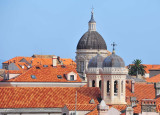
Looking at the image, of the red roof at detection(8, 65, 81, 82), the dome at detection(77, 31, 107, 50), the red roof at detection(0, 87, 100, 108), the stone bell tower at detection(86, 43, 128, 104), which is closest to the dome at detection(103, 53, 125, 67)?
the stone bell tower at detection(86, 43, 128, 104)

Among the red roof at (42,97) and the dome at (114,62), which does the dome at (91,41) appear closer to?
the red roof at (42,97)

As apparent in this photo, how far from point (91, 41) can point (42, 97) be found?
6347 cm

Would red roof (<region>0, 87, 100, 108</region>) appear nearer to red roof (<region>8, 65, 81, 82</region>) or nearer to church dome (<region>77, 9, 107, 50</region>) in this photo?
red roof (<region>8, 65, 81, 82</region>)

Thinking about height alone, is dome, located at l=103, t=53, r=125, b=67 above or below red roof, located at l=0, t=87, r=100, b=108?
above

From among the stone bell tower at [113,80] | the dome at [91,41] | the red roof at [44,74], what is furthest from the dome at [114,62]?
the dome at [91,41]

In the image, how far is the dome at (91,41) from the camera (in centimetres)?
16125

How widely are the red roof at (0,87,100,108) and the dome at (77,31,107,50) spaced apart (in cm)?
6052

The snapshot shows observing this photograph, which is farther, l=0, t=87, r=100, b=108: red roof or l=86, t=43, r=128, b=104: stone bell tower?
l=86, t=43, r=128, b=104: stone bell tower

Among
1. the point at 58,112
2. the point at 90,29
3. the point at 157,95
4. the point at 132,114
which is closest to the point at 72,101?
the point at 58,112

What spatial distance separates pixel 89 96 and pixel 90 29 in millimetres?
65245

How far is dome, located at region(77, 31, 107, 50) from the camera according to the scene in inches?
6348

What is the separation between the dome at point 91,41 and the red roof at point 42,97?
6052cm

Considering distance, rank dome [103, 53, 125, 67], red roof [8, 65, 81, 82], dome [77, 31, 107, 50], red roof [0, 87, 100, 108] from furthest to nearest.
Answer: dome [77, 31, 107, 50] → red roof [8, 65, 81, 82] → dome [103, 53, 125, 67] → red roof [0, 87, 100, 108]

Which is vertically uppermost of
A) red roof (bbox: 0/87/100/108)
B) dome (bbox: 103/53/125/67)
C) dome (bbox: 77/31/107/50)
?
dome (bbox: 77/31/107/50)
